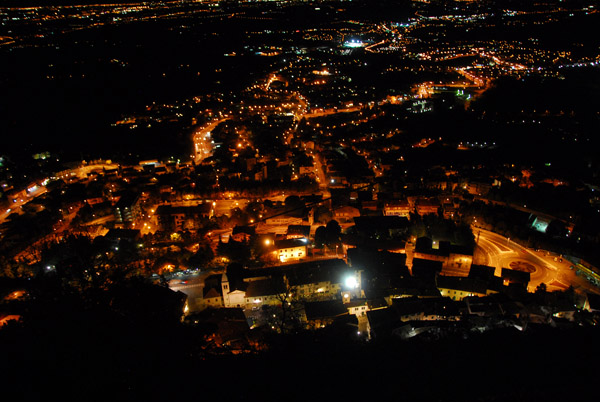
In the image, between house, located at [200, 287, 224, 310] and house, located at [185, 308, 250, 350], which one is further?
house, located at [200, 287, 224, 310]

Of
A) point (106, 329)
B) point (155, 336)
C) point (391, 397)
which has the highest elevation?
point (106, 329)

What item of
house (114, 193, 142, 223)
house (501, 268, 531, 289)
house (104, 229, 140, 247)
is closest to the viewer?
house (501, 268, 531, 289)

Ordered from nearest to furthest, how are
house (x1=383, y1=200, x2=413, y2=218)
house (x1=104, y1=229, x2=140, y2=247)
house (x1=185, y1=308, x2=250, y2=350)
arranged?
house (x1=185, y1=308, x2=250, y2=350) < house (x1=104, y1=229, x2=140, y2=247) < house (x1=383, y1=200, x2=413, y2=218)

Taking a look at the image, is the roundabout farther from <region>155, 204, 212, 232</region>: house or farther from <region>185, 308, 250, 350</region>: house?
<region>155, 204, 212, 232</region>: house

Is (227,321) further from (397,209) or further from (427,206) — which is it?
(427,206)

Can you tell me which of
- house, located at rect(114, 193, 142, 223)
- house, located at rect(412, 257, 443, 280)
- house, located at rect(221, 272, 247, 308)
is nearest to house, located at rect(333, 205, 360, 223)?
house, located at rect(412, 257, 443, 280)

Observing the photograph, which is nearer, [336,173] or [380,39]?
[336,173]

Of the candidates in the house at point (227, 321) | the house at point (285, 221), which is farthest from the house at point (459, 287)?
the house at point (285, 221)

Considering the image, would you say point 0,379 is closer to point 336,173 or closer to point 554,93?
point 336,173

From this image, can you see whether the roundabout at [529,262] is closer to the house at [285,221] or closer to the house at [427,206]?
the house at [427,206]

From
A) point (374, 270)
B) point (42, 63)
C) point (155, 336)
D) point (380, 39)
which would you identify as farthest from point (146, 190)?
point (380, 39)
